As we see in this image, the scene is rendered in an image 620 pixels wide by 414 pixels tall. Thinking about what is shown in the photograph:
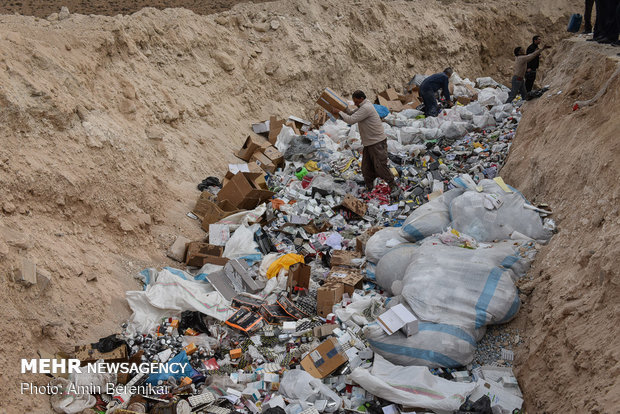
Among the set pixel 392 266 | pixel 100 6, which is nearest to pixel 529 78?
pixel 392 266

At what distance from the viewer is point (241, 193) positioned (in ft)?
22.0

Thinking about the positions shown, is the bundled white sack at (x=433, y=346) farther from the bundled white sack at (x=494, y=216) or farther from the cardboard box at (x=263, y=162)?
the cardboard box at (x=263, y=162)

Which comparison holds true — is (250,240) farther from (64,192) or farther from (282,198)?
(64,192)

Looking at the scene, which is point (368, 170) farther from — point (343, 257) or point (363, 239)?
point (343, 257)

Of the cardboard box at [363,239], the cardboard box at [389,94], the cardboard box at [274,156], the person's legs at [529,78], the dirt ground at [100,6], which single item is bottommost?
the cardboard box at [363,239]

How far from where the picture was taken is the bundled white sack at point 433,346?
3.84 meters

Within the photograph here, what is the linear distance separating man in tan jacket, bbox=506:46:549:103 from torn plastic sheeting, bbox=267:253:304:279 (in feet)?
20.7

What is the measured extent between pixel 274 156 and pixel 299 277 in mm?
3379

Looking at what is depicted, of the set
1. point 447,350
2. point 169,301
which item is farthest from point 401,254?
point 169,301

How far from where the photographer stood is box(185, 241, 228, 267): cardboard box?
5.82 metres

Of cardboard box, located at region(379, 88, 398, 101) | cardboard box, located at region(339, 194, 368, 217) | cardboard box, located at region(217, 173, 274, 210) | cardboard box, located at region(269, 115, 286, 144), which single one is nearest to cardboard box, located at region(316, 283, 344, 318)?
cardboard box, located at region(339, 194, 368, 217)

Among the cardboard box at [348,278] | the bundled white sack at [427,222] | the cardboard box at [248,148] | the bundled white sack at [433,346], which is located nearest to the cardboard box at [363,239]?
the cardboard box at [348,278]

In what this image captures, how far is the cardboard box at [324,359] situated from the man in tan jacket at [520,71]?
7351 millimetres

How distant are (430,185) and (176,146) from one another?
384cm
